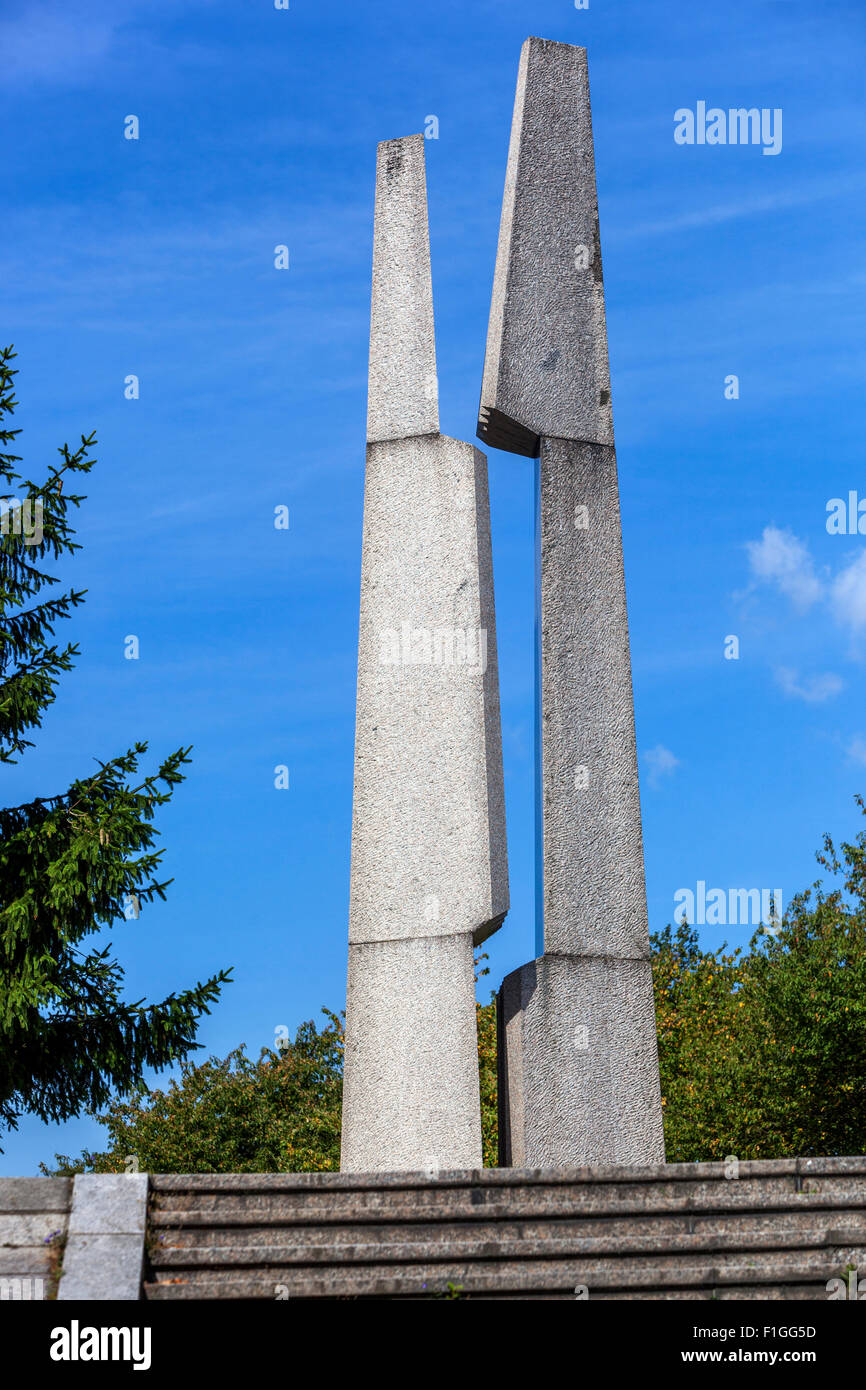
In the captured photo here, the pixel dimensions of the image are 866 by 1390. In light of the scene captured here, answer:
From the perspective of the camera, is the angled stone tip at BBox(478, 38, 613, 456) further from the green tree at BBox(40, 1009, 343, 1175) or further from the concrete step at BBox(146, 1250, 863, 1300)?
the green tree at BBox(40, 1009, 343, 1175)

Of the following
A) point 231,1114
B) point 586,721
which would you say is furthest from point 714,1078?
point 586,721

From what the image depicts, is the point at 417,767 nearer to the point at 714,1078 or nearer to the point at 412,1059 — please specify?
the point at 412,1059

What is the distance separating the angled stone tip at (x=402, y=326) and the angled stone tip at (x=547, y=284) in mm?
484

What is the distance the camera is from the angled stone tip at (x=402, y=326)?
11156 millimetres

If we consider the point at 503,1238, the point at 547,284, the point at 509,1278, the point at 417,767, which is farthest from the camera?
the point at 547,284

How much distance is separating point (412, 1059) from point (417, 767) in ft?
6.76

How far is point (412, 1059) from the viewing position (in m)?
9.94

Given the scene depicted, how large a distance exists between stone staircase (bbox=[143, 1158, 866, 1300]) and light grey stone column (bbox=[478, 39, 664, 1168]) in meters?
1.88

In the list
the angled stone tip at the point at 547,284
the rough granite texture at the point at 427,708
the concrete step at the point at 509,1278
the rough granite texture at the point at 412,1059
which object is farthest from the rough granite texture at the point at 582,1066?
the angled stone tip at the point at 547,284

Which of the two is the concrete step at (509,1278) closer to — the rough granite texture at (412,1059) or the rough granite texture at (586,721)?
the rough granite texture at (412,1059)

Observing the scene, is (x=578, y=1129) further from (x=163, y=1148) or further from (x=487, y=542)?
(x=163, y=1148)
